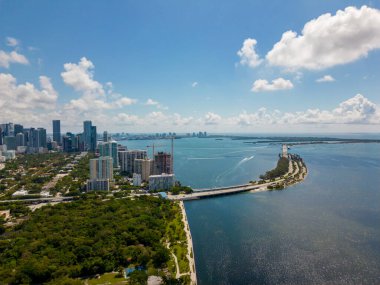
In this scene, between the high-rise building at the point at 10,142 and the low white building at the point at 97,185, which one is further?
the high-rise building at the point at 10,142

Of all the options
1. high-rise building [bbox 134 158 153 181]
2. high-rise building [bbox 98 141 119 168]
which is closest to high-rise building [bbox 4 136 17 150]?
high-rise building [bbox 98 141 119 168]

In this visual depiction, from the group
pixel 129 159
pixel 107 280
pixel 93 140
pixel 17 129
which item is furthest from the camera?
pixel 17 129

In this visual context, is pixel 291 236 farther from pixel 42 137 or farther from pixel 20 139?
pixel 20 139

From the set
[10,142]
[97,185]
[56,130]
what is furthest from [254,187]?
[56,130]

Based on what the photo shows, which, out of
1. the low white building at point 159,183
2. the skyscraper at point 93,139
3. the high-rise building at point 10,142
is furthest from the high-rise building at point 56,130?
the low white building at point 159,183

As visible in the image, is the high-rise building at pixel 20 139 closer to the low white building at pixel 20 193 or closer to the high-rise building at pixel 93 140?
the high-rise building at pixel 93 140

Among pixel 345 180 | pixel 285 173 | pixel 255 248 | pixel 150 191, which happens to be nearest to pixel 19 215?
pixel 150 191

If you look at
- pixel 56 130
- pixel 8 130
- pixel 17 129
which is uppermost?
pixel 17 129
